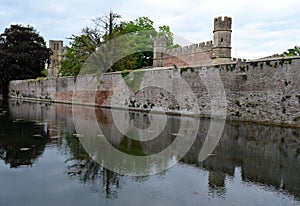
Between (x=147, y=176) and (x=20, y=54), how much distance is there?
37.7m

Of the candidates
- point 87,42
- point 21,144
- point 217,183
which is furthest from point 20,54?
point 217,183

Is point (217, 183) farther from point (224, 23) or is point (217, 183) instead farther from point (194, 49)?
point (194, 49)

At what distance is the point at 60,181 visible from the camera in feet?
16.3

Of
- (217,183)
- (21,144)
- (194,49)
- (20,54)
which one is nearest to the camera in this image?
(217,183)

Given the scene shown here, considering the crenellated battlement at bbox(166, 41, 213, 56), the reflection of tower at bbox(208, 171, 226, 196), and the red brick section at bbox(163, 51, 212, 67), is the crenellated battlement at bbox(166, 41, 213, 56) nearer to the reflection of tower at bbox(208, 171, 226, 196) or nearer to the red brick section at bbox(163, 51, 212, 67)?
the red brick section at bbox(163, 51, 212, 67)

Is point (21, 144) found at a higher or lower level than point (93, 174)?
higher

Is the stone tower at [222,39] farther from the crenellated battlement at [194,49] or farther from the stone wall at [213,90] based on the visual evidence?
the stone wall at [213,90]

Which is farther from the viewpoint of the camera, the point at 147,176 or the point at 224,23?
the point at 224,23

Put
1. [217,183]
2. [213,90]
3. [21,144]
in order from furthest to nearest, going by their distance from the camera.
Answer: [213,90]
[21,144]
[217,183]

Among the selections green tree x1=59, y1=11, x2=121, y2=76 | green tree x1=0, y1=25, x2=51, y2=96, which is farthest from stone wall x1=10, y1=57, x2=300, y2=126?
green tree x1=0, y1=25, x2=51, y2=96

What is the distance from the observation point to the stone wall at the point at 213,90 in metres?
12.2

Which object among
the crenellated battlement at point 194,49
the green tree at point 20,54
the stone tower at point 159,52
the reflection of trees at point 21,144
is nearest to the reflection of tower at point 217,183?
the reflection of trees at point 21,144

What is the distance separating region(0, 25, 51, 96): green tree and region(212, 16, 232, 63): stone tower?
88.1 feet

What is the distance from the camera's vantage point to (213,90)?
14961 millimetres
